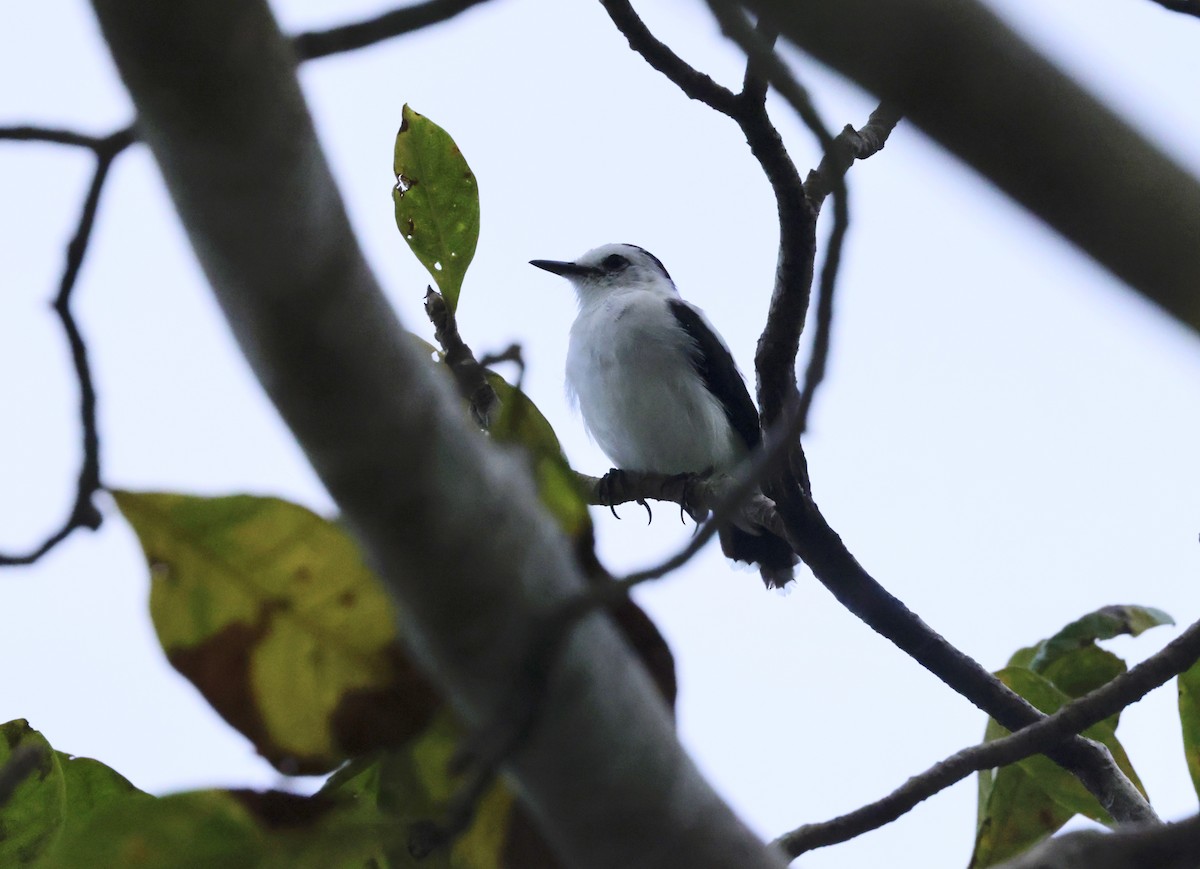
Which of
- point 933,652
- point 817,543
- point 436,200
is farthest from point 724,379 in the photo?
point 436,200

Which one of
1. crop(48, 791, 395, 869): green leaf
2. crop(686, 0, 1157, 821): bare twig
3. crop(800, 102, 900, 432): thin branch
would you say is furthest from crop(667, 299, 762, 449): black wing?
crop(48, 791, 395, 869): green leaf

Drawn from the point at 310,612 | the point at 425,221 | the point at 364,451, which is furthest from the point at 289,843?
the point at 425,221

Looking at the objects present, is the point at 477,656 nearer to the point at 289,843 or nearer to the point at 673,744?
the point at 673,744

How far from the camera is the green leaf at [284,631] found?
55.0 inches

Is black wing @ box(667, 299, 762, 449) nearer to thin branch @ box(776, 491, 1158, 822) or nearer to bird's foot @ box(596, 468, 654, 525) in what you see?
bird's foot @ box(596, 468, 654, 525)

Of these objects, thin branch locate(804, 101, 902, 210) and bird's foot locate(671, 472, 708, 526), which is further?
bird's foot locate(671, 472, 708, 526)

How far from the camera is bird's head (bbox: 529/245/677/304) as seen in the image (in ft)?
27.0

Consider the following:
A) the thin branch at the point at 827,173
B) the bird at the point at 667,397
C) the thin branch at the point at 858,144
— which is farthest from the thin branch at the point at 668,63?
the bird at the point at 667,397

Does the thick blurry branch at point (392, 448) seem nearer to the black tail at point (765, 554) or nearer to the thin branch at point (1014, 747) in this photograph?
the thin branch at point (1014, 747)

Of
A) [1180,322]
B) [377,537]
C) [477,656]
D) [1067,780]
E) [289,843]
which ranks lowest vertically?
[1067,780]

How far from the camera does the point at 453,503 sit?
1064 millimetres

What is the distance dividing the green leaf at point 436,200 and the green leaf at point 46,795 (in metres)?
1.01

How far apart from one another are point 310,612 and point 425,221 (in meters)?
1.26

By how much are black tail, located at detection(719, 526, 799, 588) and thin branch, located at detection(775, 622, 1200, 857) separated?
4.46 metres
